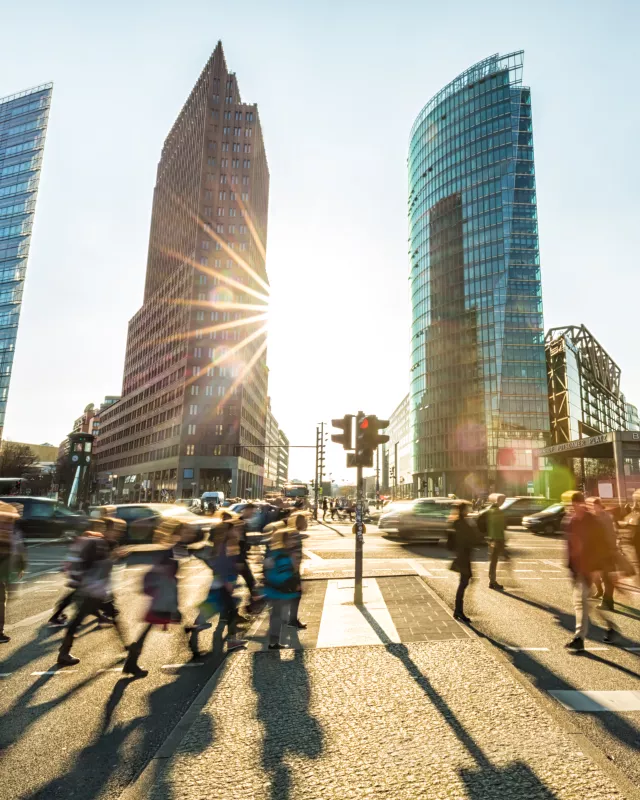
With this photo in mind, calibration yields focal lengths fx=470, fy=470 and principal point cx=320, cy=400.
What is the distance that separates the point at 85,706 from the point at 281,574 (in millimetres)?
2407

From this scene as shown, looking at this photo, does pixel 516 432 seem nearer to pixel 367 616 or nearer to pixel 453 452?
pixel 453 452

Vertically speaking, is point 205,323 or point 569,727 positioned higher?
point 205,323

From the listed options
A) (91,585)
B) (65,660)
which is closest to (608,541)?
(91,585)

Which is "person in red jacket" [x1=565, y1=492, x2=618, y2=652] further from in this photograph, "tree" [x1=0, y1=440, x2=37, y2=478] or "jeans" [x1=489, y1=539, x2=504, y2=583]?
"tree" [x1=0, y1=440, x2=37, y2=478]

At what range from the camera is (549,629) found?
6.70 m

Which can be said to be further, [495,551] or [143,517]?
[143,517]

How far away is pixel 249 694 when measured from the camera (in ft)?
14.3

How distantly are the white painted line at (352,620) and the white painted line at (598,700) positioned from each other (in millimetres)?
1976

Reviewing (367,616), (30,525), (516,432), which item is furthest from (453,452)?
(367,616)

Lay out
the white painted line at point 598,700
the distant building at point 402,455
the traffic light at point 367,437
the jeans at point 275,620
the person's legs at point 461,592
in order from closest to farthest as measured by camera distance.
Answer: the white painted line at point 598,700 → the jeans at point 275,620 → the person's legs at point 461,592 → the traffic light at point 367,437 → the distant building at point 402,455

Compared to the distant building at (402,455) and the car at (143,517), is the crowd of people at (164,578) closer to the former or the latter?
the car at (143,517)

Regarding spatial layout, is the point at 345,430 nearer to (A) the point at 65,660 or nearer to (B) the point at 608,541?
(B) the point at 608,541

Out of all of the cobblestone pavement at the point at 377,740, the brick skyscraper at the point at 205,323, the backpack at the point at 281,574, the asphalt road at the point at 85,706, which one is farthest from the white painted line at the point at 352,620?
the brick skyscraper at the point at 205,323

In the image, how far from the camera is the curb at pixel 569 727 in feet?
9.60
